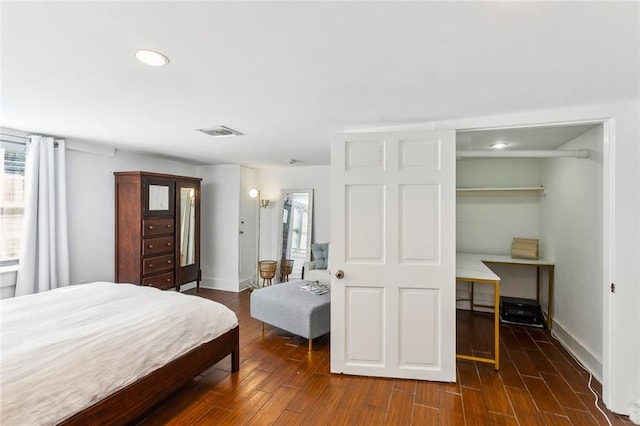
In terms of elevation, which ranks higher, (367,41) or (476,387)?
(367,41)

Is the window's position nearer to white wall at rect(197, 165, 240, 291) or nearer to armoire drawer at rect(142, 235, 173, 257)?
A: armoire drawer at rect(142, 235, 173, 257)

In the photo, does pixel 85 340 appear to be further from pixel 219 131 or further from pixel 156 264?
pixel 156 264

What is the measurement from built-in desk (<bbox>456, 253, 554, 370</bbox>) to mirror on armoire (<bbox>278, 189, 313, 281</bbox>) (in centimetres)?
258

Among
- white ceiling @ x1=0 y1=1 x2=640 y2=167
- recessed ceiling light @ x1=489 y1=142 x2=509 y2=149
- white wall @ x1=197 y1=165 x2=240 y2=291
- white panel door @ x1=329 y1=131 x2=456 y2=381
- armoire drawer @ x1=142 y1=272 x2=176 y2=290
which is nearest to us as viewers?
white ceiling @ x1=0 y1=1 x2=640 y2=167

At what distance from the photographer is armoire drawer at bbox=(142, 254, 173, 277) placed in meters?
3.96

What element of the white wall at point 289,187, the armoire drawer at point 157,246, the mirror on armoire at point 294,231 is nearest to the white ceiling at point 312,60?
the armoire drawer at point 157,246

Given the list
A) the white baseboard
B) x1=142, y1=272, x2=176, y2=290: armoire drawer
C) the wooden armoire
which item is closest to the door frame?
the white baseboard

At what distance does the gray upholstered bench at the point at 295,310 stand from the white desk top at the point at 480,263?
142cm

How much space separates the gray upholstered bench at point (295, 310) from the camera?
10.2 feet

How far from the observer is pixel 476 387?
2465 mm

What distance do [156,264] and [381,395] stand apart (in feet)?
10.8

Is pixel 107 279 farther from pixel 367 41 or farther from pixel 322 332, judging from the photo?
pixel 367 41

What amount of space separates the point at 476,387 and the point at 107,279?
4447 mm

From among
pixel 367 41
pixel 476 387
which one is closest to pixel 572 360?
pixel 476 387
